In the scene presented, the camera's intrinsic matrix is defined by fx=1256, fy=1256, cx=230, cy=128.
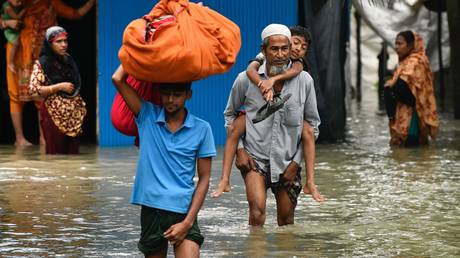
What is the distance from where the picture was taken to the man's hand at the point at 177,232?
245 inches

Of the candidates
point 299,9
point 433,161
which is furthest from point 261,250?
point 299,9

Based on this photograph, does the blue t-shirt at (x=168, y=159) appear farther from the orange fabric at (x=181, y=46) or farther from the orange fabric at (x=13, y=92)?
the orange fabric at (x=13, y=92)

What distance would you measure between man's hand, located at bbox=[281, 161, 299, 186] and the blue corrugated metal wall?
23.3 ft

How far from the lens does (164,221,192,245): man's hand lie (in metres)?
6.23

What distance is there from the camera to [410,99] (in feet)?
52.6

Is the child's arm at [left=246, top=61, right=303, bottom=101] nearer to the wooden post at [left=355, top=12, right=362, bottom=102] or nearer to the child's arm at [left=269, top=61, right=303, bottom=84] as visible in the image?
the child's arm at [left=269, top=61, right=303, bottom=84]

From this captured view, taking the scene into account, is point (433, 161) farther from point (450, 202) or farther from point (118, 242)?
point (118, 242)

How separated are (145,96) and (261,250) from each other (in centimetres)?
217

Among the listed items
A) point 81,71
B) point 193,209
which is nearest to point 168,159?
point 193,209

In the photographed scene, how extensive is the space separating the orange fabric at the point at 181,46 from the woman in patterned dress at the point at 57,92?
303 inches

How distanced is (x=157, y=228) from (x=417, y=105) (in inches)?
398

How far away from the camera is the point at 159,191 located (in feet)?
20.7

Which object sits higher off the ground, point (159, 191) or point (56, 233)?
point (159, 191)

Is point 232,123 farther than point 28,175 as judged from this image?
No
